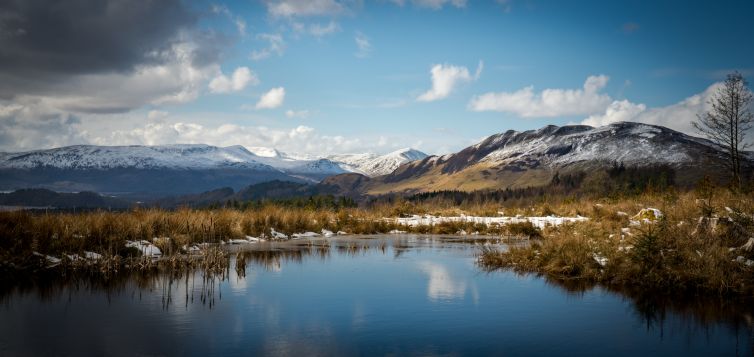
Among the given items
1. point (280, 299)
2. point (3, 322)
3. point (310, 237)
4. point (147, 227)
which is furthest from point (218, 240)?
point (3, 322)

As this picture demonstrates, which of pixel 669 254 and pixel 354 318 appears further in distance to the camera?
pixel 669 254

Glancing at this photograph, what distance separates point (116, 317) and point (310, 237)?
22650 millimetres

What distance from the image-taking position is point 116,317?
1255 cm

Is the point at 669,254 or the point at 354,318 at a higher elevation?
the point at 669,254

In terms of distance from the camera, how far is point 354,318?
1280 cm

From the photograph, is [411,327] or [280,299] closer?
[411,327]

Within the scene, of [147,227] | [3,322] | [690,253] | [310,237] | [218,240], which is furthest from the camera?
[310,237]

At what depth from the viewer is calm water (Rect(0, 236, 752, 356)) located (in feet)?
34.7

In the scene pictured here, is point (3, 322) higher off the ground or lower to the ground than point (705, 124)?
lower

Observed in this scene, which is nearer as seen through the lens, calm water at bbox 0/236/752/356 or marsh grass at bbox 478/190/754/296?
calm water at bbox 0/236/752/356

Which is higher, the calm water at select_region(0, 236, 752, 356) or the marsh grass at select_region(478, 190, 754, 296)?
the marsh grass at select_region(478, 190, 754, 296)

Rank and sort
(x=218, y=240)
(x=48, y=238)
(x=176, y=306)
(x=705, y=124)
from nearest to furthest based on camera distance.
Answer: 1. (x=176, y=306)
2. (x=48, y=238)
3. (x=218, y=240)
4. (x=705, y=124)

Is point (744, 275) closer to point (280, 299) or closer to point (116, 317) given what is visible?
point (280, 299)

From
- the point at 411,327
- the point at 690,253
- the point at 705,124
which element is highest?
the point at 705,124
